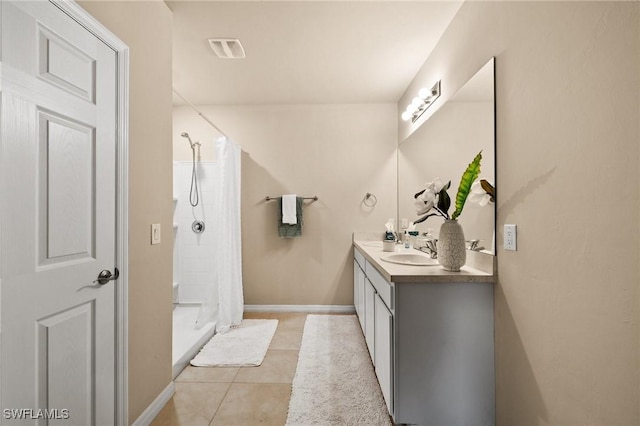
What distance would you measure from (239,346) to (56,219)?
1848 millimetres

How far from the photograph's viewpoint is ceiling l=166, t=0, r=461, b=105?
1871mm

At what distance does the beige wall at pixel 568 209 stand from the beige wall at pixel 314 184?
1964mm

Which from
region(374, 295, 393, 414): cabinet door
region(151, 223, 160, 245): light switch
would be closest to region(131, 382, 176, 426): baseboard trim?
region(151, 223, 160, 245): light switch

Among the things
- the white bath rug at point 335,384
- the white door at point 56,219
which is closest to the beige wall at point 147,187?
the white door at point 56,219

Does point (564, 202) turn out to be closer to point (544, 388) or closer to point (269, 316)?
point (544, 388)

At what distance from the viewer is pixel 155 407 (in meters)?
1.66

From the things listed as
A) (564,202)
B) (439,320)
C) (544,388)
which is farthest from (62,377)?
(564,202)

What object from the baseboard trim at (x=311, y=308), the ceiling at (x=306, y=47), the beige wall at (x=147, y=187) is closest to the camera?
the beige wall at (x=147, y=187)

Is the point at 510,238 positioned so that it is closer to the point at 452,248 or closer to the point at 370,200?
the point at 452,248

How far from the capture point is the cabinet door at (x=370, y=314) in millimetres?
2055

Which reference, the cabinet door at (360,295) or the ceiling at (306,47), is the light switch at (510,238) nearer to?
the cabinet door at (360,295)

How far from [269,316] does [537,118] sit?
117 inches

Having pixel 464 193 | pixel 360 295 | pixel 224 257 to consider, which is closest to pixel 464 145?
pixel 464 193

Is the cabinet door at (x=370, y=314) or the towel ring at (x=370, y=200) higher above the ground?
the towel ring at (x=370, y=200)
